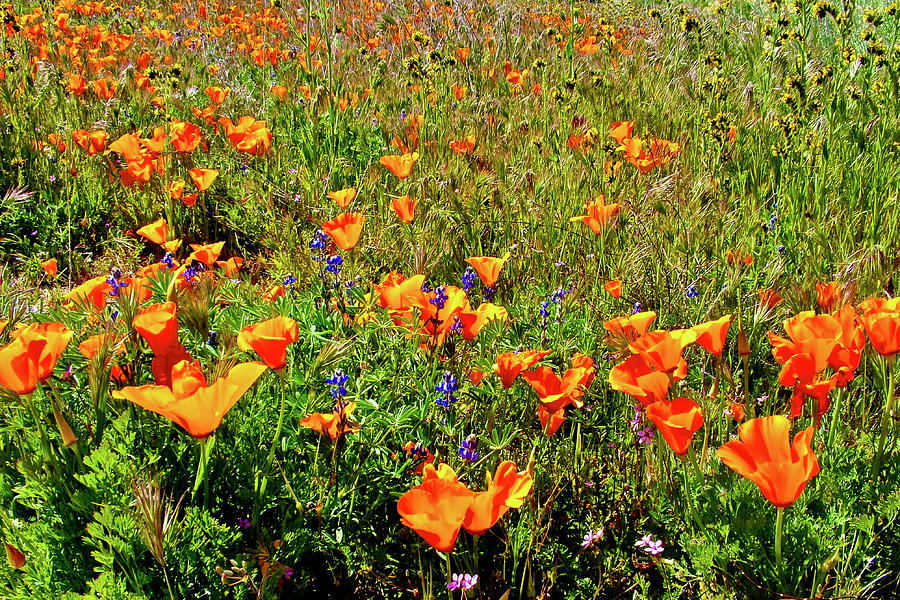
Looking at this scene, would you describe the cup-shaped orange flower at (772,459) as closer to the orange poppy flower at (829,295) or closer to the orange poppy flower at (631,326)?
the orange poppy flower at (631,326)

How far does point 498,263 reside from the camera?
6.79ft

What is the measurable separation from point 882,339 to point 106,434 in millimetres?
1555

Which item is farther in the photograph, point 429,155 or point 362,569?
point 429,155

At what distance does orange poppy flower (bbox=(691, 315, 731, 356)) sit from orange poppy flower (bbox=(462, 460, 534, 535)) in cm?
49

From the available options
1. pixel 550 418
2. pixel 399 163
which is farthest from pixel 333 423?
pixel 399 163

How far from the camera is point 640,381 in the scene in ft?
4.59

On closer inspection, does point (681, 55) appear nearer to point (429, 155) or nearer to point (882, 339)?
point (429, 155)

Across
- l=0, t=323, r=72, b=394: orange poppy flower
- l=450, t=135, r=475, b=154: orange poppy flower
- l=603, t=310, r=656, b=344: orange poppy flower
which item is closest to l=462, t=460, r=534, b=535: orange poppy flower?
l=603, t=310, r=656, b=344: orange poppy flower

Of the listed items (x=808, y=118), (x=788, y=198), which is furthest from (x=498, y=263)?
(x=808, y=118)

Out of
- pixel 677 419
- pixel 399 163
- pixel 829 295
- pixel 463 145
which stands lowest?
pixel 463 145

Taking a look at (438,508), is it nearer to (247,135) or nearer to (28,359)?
(28,359)

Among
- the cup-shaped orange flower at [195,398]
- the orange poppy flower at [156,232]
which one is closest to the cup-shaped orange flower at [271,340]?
the cup-shaped orange flower at [195,398]

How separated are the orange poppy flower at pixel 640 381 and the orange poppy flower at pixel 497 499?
262 mm

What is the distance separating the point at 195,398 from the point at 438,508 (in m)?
0.44
